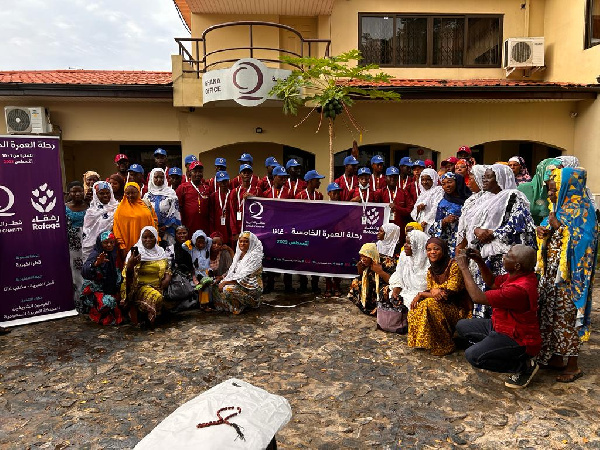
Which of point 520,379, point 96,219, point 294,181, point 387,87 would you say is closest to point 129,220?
point 96,219

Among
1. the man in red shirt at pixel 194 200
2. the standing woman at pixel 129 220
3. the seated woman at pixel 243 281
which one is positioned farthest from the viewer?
the man in red shirt at pixel 194 200

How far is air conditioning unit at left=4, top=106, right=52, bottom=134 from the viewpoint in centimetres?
980

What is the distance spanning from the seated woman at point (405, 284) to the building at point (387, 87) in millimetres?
6091

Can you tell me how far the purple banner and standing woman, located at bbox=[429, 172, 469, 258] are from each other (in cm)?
478

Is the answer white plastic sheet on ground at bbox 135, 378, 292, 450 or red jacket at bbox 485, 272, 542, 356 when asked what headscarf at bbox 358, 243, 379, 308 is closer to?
red jacket at bbox 485, 272, 542, 356

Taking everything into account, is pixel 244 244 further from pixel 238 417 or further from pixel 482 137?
pixel 482 137

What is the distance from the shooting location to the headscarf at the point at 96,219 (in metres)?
5.78

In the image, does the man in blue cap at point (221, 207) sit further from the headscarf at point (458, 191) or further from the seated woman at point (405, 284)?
the headscarf at point (458, 191)

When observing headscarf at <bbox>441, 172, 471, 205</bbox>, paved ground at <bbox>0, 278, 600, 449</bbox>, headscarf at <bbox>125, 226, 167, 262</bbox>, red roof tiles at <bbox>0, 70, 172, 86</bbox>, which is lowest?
paved ground at <bbox>0, 278, 600, 449</bbox>

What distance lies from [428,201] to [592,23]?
814 cm

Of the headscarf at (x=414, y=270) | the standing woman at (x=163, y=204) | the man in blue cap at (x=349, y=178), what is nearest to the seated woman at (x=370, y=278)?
the headscarf at (x=414, y=270)

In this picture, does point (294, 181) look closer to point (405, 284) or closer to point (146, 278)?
point (146, 278)

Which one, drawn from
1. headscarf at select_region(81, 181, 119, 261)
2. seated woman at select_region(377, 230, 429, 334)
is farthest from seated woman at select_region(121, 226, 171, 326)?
seated woman at select_region(377, 230, 429, 334)

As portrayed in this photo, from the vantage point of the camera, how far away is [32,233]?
5.52 meters
